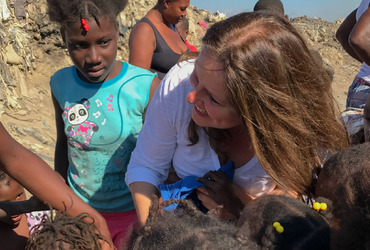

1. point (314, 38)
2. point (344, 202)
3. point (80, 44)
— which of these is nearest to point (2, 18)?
point (80, 44)

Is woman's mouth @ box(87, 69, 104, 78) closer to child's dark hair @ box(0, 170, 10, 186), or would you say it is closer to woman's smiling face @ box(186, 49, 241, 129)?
child's dark hair @ box(0, 170, 10, 186)

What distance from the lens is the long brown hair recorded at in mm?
1582

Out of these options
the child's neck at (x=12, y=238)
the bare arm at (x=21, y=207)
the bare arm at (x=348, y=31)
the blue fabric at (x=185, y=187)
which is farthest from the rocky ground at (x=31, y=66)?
the blue fabric at (x=185, y=187)

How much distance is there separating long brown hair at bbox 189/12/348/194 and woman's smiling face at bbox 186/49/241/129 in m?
0.03

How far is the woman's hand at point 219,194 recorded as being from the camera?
170cm

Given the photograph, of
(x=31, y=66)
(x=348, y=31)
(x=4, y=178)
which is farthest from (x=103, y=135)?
(x=31, y=66)

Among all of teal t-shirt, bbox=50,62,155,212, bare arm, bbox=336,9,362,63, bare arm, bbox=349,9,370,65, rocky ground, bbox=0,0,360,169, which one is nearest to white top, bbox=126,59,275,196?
teal t-shirt, bbox=50,62,155,212

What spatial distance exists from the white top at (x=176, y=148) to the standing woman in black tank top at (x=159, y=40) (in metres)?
1.56

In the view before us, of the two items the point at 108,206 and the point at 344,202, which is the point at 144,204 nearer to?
the point at 108,206

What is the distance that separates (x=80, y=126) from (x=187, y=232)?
5.33 feet

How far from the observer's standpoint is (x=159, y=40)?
11.9 feet

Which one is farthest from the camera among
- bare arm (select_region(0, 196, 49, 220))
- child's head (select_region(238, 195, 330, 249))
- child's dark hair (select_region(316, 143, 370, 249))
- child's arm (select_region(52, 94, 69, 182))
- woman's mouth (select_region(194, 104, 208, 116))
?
child's arm (select_region(52, 94, 69, 182))

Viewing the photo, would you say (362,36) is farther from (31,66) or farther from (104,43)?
(31,66)

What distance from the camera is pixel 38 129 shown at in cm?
679
